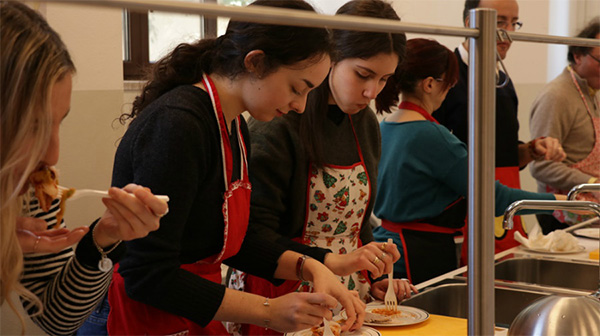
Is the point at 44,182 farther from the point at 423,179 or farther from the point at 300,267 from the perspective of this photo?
the point at 423,179

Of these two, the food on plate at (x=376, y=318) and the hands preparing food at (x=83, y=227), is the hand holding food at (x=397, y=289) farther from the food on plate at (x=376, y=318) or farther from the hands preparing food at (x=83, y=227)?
the hands preparing food at (x=83, y=227)

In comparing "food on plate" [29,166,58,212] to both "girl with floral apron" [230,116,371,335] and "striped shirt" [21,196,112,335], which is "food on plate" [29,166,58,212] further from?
"girl with floral apron" [230,116,371,335]

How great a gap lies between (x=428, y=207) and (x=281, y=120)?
68 cm

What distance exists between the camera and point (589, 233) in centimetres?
256

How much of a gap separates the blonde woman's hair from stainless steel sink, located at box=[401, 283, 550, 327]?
3.76 feet

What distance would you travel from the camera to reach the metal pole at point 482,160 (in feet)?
2.67

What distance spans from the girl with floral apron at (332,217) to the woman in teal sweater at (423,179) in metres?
0.36

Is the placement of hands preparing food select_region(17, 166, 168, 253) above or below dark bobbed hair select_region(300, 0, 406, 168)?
below

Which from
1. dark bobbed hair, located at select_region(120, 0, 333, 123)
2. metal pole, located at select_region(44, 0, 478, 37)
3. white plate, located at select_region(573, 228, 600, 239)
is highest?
dark bobbed hair, located at select_region(120, 0, 333, 123)

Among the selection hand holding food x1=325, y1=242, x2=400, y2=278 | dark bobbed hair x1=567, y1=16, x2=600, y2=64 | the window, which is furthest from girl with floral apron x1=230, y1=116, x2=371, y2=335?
dark bobbed hair x1=567, y1=16, x2=600, y2=64

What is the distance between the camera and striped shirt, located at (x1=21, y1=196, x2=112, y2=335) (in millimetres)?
993

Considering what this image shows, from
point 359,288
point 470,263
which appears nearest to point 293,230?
point 359,288

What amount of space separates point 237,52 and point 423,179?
965mm

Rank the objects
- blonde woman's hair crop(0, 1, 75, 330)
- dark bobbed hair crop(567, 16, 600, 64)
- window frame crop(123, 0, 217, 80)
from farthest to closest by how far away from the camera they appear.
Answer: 1. dark bobbed hair crop(567, 16, 600, 64)
2. window frame crop(123, 0, 217, 80)
3. blonde woman's hair crop(0, 1, 75, 330)
